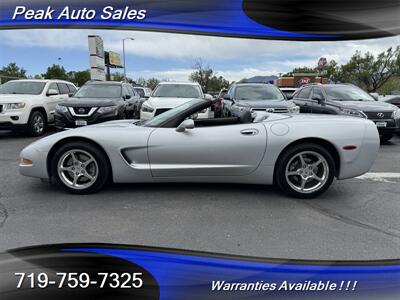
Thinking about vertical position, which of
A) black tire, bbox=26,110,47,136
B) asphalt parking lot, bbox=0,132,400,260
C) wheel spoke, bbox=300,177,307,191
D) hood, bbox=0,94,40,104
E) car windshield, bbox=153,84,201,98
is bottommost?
asphalt parking lot, bbox=0,132,400,260

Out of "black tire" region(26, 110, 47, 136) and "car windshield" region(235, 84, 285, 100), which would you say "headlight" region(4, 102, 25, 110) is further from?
"car windshield" region(235, 84, 285, 100)

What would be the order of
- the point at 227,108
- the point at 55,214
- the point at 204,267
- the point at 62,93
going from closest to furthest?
the point at 204,267 < the point at 55,214 < the point at 227,108 < the point at 62,93

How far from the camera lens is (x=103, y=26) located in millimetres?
2715

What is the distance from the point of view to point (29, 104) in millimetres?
8445

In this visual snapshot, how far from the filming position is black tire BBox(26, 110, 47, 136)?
848cm

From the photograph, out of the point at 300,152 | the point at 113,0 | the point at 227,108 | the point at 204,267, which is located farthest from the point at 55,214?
the point at 227,108

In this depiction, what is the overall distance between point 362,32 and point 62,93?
964cm

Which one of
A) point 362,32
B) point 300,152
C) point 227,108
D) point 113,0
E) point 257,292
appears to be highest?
point 113,0

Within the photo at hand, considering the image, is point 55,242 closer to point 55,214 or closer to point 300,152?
point 55,214

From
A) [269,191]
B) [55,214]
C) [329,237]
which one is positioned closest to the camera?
[329,237]

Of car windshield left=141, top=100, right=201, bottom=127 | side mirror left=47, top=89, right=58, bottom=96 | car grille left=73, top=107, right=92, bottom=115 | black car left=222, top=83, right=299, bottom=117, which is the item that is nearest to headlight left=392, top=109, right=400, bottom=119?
black car left=222, top=83, right=299, bottom=117

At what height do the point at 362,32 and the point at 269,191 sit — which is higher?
the point at 362,32

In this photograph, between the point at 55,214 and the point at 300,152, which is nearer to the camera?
the point at 55,214

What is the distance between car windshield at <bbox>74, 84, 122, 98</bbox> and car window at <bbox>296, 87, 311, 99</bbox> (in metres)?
5.51
